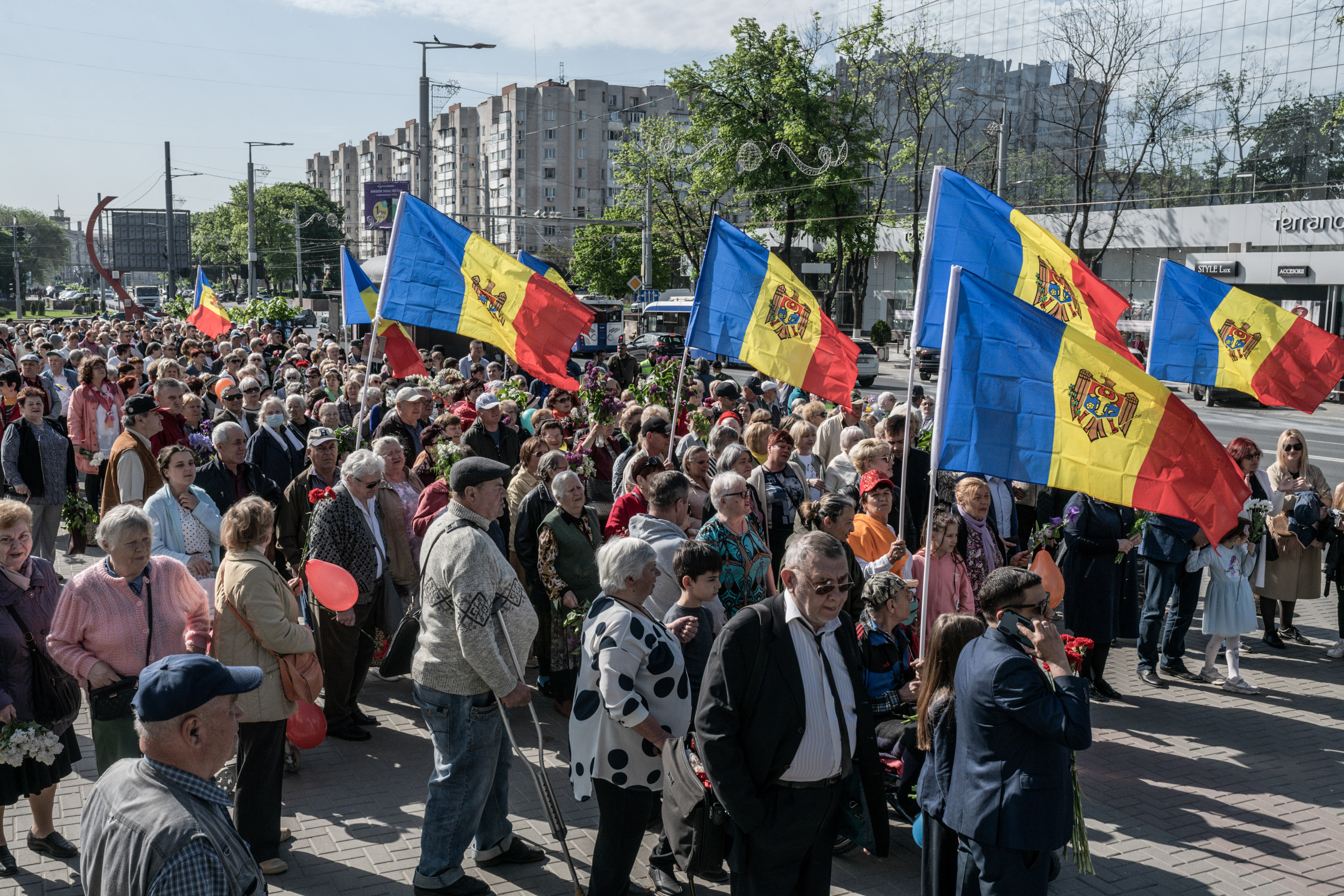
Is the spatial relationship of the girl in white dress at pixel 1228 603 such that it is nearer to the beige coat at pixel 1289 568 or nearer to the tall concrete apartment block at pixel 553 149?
the beige coat at pixel 1289 568

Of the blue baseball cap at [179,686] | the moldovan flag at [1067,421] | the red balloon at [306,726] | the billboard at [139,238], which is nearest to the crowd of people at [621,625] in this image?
the blue baseball cap at [179,686]

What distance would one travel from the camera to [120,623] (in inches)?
188

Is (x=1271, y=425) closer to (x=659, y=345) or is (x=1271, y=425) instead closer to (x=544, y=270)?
(x=659, y=345)

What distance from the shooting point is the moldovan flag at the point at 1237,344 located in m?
9.27

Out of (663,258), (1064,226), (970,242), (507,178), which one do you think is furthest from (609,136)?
(970,242)

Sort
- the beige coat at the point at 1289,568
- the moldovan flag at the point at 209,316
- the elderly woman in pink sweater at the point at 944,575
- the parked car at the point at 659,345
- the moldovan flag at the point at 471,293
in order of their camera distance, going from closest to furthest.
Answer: the elderly woman in pink sweater at the point at 944,575
the moldovan flag at the point at 471,293
the beige coat at the point at 1289,568
the moldovan flag at the point at 209,316
the parked car at the point at 659,345

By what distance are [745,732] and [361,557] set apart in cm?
362

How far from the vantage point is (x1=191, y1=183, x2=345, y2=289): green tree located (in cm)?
11044

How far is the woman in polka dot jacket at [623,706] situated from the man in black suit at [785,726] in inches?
21.6

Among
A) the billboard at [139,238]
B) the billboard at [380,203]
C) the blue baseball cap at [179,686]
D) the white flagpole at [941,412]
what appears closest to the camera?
the blue baseball cap at [179,686]

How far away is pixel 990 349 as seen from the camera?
552 centimetres

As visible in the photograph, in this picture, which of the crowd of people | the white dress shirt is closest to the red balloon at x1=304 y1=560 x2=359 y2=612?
the crowd of people

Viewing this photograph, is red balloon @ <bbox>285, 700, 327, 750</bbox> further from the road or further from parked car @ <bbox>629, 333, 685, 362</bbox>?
parked car @ <bbox>629, 333, 685, 362</bbox>

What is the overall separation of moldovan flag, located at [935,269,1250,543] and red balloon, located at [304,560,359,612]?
3.10 metres
